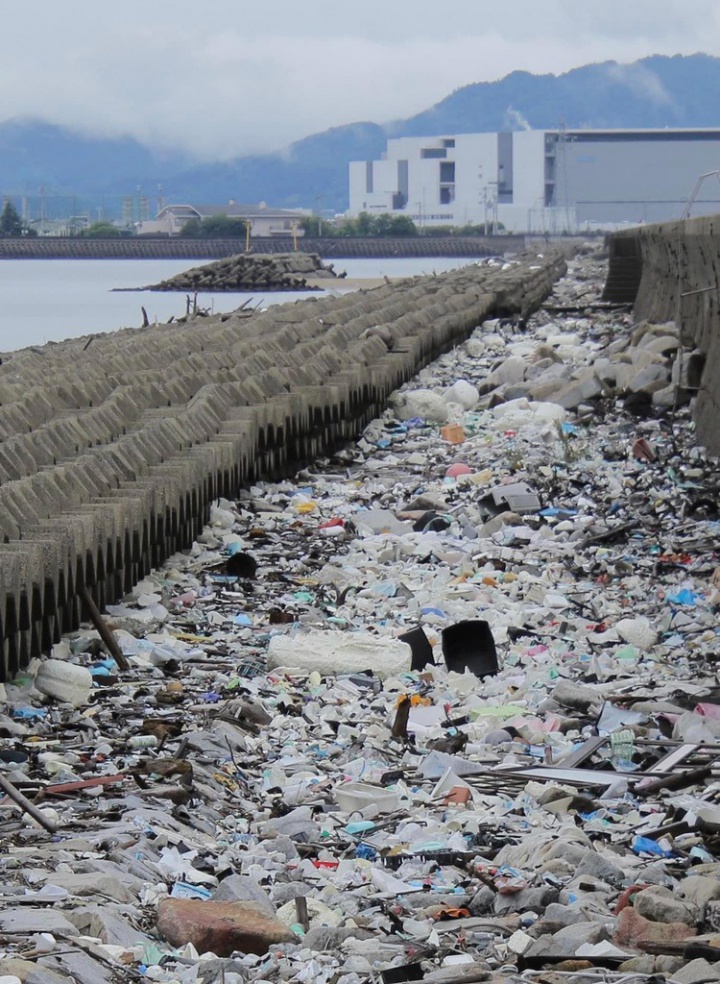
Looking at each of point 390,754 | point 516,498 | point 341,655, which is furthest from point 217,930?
point 516,498

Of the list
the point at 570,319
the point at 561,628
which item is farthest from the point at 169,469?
the point at 570,319

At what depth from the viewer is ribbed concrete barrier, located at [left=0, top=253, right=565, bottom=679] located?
8.21m

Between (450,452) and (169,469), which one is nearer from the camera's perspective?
(169,469)

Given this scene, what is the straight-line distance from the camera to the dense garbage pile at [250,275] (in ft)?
266

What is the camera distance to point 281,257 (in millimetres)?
91438

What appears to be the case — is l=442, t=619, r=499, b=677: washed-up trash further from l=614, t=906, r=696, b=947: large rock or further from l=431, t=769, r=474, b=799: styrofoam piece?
l=614, t=906, r=696, b=947: large rock

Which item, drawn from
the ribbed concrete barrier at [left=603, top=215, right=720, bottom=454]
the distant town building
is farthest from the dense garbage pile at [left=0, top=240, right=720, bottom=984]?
the distant town building

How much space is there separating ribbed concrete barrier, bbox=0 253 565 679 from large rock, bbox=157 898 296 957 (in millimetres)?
3056

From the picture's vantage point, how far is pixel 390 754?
6.57 metres

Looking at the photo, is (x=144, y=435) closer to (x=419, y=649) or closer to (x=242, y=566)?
(x=242, y=566)

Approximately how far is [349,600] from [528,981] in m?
5.52

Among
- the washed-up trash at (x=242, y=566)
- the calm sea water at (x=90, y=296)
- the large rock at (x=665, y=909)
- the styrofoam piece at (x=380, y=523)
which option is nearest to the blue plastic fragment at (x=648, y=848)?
the large rock at (x=665, y=909)

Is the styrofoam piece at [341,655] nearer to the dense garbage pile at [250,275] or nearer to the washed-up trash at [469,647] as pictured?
the washed-up trash at [469,647]

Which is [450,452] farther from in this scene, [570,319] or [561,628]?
[570,319]
